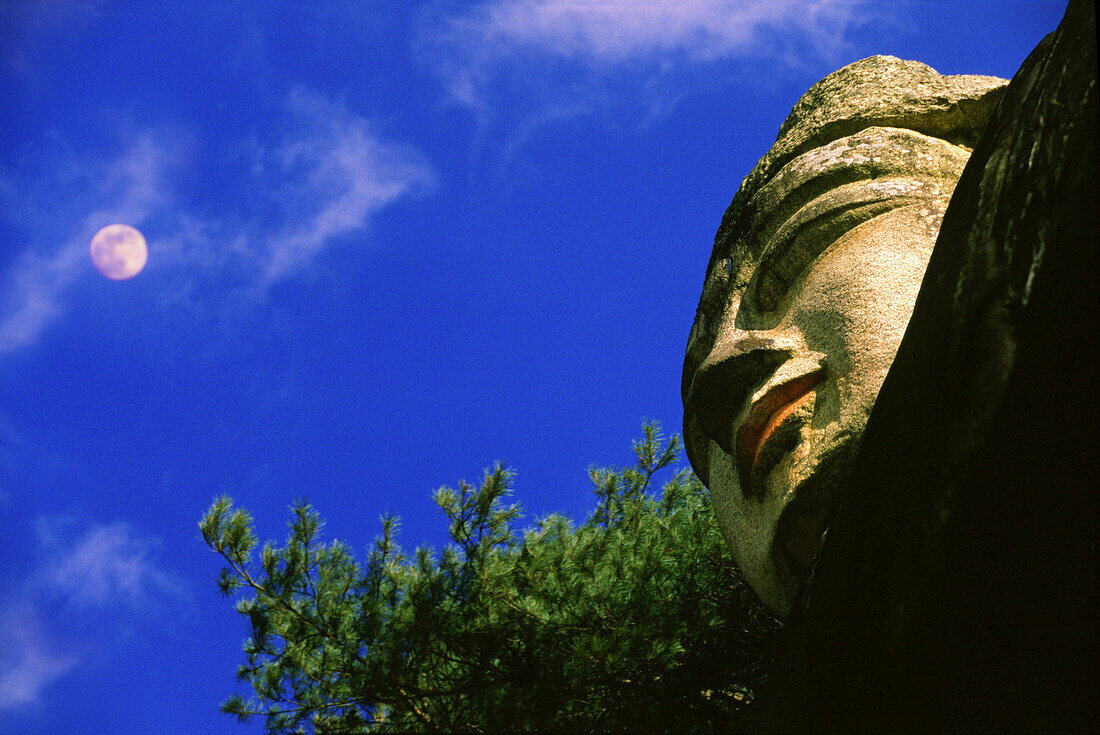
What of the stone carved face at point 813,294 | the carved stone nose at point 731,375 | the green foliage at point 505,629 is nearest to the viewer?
the stone carved face at point 813,294

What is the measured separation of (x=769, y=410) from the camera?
1.89 meters

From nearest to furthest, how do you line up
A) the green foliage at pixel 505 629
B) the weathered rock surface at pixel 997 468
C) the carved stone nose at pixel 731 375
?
the weathered rock surface at pixel 997 468 → the carved stone nose at pixel 731 375 → the green foliage at pixel 505 629

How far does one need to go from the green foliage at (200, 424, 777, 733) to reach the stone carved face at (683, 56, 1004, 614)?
0.90 metres

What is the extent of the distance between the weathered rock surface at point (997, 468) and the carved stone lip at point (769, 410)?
83 cm

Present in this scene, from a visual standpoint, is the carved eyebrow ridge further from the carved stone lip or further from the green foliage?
the green foliage

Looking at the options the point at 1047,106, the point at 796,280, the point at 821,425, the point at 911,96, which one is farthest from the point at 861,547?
the point at 911,96

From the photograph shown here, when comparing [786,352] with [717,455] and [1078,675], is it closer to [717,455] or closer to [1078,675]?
[717,455]

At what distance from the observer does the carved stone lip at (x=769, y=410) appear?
1.86 metres

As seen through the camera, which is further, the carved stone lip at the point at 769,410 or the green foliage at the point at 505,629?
the green foliage at the point at 505,629

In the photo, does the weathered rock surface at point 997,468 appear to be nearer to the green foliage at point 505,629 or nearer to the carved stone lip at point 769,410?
the carved stone lip at point 769,410

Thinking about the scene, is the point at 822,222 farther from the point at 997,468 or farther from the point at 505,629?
the point at 505,629

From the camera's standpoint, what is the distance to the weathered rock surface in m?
0.84

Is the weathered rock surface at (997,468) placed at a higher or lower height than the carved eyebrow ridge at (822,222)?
lower

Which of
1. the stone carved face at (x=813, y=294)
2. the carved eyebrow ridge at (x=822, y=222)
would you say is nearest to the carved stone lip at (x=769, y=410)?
the stone carved face at (x=813, y=294)
